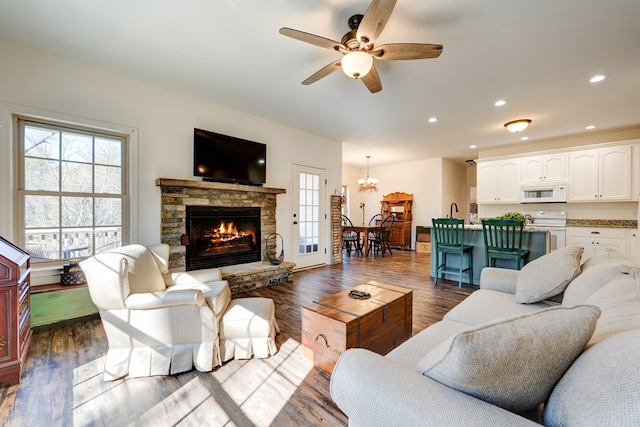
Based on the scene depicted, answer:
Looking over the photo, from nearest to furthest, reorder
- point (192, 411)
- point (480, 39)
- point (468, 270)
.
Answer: point (192, 411) → point (480, 39) → point (468, 270)

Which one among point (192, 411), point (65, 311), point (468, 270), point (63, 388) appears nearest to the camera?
point (192, 411)

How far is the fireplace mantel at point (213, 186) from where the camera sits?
127 inches

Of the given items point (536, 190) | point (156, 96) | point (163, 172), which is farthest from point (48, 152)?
point (536, 190)

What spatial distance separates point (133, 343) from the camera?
1.88 metres

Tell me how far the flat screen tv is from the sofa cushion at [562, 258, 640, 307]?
3.82 m

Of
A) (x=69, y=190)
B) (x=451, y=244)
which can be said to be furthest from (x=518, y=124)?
(x=69, y=190)

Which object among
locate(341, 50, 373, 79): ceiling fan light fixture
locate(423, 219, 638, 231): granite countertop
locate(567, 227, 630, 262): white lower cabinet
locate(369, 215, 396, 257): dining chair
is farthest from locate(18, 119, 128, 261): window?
locate(567, 227, 630, 262): white lower cabinet

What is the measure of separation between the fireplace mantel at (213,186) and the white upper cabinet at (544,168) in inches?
200

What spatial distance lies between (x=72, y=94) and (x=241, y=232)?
8.25 feet

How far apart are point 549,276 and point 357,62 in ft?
6.73

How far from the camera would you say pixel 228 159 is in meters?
3.94

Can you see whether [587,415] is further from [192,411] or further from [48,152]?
[48,152]

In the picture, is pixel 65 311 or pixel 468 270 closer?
pixel 65 311

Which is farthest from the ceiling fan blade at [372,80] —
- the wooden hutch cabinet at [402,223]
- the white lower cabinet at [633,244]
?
the wooden hutch cabinet at [402,223]
